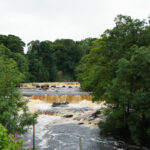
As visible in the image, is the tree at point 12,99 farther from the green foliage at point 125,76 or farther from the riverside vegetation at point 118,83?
the green foliage at point 125,76

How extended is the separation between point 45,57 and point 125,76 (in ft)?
180

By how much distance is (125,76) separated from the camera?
10.3 meters

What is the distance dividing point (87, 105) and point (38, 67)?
36453mm

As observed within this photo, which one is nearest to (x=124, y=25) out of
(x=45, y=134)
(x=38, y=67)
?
(x=45, y=134)

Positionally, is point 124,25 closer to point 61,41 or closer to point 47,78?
point 47,78

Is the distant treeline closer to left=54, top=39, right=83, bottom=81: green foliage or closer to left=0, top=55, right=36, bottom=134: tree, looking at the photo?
left=54, top=39, right=83, bottom=81: green foliage

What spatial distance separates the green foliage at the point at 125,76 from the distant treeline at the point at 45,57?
35.1 meters

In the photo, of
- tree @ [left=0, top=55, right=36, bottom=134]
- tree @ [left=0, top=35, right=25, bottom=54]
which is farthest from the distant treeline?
tree @ [left=0, top=55, right=36, bottom=134]

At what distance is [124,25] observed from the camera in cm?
1277

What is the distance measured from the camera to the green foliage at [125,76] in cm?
981

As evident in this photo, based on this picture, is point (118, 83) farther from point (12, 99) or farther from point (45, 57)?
point (45, 57)

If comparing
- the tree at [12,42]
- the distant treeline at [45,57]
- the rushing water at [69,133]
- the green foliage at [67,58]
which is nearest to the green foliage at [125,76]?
the rushing water at [69,133]

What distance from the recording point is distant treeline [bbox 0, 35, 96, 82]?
176 feet

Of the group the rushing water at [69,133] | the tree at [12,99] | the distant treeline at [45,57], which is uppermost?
the distant treeline at [45,57]
